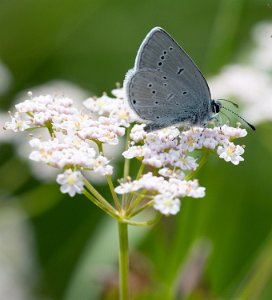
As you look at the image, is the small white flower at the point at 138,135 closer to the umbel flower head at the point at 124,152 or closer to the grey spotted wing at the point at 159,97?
the umbel flower head at the point at 124,152

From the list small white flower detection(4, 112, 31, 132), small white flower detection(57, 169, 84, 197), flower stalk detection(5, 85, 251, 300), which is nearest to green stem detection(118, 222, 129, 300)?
flower stalk detection(5, 85, 251, 300)

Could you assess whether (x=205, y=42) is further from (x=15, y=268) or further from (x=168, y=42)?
(x=168, y=42)

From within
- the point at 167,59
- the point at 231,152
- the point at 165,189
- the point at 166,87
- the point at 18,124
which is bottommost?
the point at 18,124

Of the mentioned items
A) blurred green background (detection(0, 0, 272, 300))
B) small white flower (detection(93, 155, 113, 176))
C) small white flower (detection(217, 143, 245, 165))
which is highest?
small white flower (detection(217, 143, 245, 165))

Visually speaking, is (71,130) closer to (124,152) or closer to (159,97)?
(124,152)

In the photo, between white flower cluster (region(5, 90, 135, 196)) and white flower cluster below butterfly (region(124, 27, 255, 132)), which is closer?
white flower cluster (region(5, 90, 135, 196))

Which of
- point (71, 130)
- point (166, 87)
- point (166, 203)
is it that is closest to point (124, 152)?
point (71, 130)

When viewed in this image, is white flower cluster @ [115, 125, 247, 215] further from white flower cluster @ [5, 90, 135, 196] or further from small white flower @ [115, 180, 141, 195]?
white flower cluster @ [5, 90, 135, 196]

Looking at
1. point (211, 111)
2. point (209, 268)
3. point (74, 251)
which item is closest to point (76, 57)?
point (74, 251)
